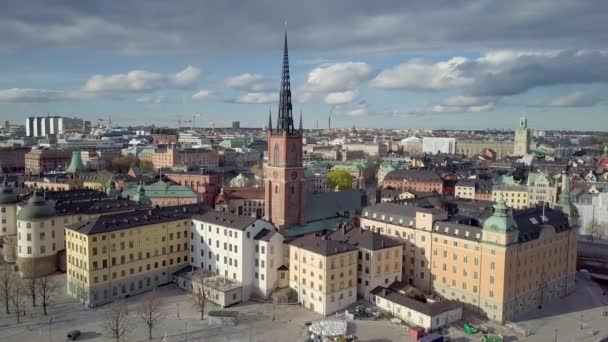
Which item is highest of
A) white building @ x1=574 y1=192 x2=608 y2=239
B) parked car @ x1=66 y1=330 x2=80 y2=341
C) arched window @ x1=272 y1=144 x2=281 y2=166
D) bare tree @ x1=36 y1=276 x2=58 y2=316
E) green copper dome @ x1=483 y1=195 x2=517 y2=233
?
arched window @ x1=272 y1=144 x2=281 y2=166

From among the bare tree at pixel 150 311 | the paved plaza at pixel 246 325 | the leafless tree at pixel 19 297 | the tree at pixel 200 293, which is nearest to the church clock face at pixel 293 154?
the tree at pixel 200 293

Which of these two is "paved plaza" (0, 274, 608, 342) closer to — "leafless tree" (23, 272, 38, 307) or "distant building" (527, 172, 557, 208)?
"leafless tree" (23, 272, 38, 307)

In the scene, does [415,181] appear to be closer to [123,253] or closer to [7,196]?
[123,253]

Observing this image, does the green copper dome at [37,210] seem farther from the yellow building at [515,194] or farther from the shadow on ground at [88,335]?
the yellow building at [515,194]

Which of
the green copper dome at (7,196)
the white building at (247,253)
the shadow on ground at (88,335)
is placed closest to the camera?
the shadow on ground at (88,335)

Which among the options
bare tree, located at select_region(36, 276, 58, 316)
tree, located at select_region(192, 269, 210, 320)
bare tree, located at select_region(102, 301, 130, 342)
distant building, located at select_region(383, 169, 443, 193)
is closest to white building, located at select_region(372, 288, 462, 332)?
tree, located at select_region(192, 269, 210, 320)
